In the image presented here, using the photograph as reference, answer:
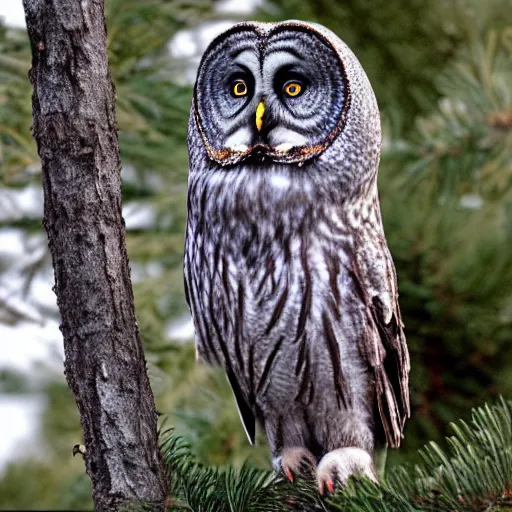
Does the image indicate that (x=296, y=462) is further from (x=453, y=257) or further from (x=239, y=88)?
(x=453, y=257)

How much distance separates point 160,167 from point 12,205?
0.72 m

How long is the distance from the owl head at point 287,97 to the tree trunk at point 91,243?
626mm

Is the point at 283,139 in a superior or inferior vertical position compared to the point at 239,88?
inferior

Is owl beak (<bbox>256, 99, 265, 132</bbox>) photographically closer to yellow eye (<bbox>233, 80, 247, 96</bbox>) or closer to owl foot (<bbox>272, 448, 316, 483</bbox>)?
yellow eye (<bbox>233, 80, 247, 96</bbox>)

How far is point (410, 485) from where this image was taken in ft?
4.83

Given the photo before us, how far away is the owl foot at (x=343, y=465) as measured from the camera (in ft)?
6.23

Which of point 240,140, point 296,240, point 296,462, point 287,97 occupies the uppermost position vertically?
point 287,97

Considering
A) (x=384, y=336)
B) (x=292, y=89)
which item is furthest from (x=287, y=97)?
(x=384, y=336)

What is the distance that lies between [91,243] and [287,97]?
2.64 ft

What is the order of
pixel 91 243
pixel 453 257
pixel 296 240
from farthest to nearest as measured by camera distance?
pixel 453 257 → pixel 296 240 → pixel 91 243

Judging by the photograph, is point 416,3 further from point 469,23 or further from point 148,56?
point 148,56

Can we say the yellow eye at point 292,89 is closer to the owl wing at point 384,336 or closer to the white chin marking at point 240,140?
the white chin marking at point 240,140

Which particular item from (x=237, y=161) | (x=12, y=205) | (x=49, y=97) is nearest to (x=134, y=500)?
(x=49, y=97)

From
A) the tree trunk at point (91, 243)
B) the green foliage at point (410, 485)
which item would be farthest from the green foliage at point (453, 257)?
the tree trunk at point (91, 243)
